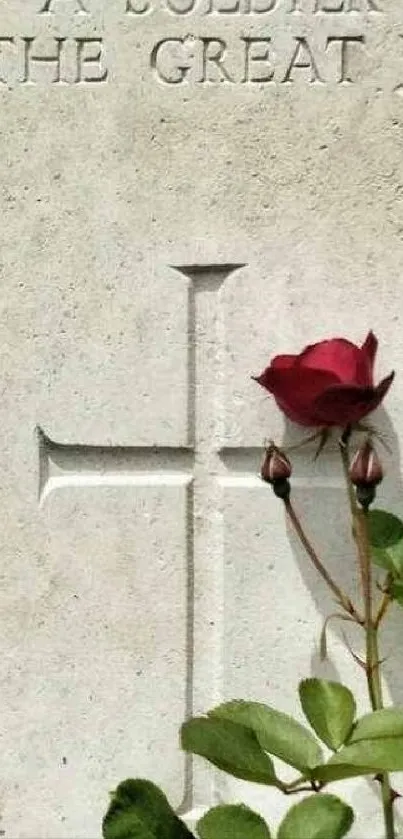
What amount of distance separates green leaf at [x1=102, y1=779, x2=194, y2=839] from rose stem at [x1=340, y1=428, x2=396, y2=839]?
21 centimetres

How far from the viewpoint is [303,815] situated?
1.00 meters

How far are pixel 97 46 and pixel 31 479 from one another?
17.5 inches

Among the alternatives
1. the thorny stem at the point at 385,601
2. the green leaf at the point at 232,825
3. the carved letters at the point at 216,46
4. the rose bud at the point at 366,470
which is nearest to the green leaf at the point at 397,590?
the thorny stem at the point at 385,601

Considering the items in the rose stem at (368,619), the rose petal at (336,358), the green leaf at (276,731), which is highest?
the rose petal at (336,358)

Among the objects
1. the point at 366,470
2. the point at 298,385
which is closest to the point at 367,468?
the point at 366,470

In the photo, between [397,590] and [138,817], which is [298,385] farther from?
[138,817]

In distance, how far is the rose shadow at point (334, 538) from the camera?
1159mm

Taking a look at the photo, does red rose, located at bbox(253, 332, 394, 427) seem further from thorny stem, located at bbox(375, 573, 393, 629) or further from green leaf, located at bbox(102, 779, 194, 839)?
green leaf, located at bbox(102, 779, 194, 839)

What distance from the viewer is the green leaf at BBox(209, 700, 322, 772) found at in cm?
104

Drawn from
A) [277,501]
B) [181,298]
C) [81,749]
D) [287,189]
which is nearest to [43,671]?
[81,749]

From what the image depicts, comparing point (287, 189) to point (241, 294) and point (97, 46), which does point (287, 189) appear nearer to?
point (241, 294)

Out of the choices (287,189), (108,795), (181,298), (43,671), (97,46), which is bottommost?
(108,795)

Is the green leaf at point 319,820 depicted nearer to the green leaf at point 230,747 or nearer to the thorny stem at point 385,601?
the green leaf at point 230,747

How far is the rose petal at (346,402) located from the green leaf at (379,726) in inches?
10.8
